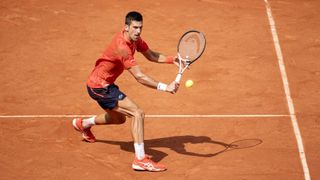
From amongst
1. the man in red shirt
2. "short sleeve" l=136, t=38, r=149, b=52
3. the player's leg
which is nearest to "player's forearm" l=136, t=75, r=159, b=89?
the man in red shirt

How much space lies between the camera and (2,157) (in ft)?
38.0

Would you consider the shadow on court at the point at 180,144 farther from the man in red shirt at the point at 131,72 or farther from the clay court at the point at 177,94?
the man in red shirt at the point at 131,72

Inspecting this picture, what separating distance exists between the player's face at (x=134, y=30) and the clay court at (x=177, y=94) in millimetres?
2003

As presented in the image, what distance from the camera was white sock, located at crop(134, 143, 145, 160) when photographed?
36.2 feet

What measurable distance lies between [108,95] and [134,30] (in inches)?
43.3

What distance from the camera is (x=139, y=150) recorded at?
435 inches

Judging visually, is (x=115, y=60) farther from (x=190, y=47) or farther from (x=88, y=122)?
(x=88, y=122)

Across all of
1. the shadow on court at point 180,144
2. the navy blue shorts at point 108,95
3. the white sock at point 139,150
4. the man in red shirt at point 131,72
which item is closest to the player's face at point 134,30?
the man in red shirt at point 131,72

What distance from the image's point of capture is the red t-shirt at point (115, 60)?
35.7 feet

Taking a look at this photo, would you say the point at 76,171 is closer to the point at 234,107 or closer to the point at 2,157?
the point at 2,157

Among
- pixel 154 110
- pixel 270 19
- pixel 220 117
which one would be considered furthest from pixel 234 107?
pixel 270 19

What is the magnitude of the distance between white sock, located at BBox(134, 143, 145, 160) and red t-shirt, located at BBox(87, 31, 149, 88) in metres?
1.08

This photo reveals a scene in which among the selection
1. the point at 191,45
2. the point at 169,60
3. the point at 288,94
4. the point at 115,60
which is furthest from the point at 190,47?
the point at 288,94

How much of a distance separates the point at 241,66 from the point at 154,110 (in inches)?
105
